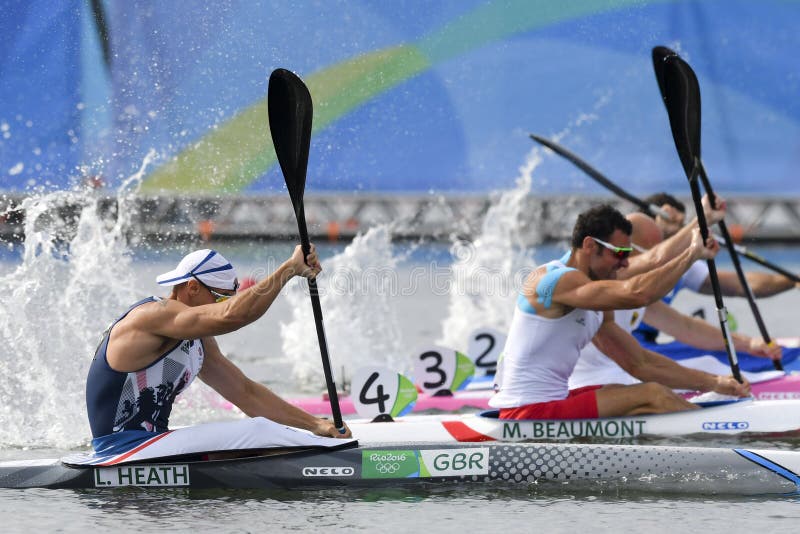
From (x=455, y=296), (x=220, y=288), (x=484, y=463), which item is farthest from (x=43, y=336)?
(x=455, y=296)

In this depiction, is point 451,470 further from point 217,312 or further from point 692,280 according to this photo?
point 692,280

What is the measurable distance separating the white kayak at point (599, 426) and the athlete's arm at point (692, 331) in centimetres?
177

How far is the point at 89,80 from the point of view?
13219 millimetres

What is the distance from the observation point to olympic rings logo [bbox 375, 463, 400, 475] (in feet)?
21.5

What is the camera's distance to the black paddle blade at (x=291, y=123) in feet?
23.7

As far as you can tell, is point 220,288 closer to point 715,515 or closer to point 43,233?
point 715,515

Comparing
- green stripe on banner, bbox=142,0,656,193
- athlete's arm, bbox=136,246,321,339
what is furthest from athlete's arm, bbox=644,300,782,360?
green stripe on banner, bbox=142,0,656,193

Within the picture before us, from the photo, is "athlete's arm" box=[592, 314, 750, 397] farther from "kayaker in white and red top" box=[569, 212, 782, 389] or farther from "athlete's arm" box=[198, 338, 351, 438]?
"athlete's arm" box=[198, 338, 351, 438]

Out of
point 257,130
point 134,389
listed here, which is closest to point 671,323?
point 134,389

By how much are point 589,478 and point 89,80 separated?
27.5 ft

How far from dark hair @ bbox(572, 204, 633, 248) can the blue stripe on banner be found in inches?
64.0

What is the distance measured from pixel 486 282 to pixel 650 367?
25.0 feet

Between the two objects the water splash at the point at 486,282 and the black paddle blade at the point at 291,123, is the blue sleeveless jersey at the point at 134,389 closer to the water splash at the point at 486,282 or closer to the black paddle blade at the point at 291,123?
the black paddle blade at the point at 291,123

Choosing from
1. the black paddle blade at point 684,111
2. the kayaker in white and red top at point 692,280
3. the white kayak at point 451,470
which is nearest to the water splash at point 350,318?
the kayaker in white and red top at point 692,280
